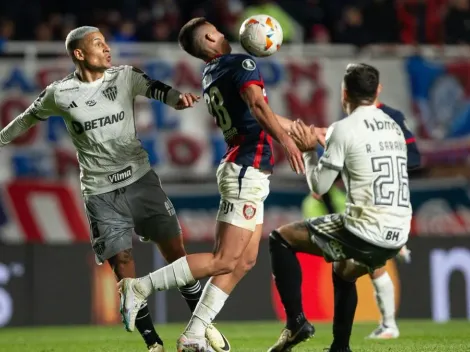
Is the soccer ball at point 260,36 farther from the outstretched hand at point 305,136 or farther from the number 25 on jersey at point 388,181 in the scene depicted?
the number 25 on jersey at point 388,181

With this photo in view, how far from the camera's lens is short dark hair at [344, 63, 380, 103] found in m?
6.49

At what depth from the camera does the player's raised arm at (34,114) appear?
762cm

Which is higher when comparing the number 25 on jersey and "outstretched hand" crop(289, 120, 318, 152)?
"outstretched hand" crop(289, 120, 318, 152)

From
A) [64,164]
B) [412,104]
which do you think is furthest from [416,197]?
[64,164]

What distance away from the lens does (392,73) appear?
49.3 ft

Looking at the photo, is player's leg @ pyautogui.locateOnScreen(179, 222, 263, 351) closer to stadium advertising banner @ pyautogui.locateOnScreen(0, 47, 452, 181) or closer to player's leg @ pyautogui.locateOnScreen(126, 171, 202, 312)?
player's leg @ pyautogui.locateOnScreen(126, 171, 202, 312)

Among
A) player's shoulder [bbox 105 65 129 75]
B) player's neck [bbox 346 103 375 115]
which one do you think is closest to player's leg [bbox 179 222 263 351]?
player's neck [bbox 346 103 375 115]

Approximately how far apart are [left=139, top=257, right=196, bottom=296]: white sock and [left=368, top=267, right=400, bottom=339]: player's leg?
2.79 meters

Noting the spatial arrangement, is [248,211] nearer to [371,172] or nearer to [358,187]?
[358,187]

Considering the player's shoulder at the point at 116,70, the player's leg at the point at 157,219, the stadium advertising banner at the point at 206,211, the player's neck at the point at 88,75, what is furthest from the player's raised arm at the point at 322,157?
the stadium advertising banner at the point at 206,211

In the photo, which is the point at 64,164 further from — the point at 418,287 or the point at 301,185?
the point at 418,287

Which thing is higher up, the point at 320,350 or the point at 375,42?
the point at 375,42

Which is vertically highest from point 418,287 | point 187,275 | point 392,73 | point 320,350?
point 392,73

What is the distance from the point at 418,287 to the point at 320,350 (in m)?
5.59
